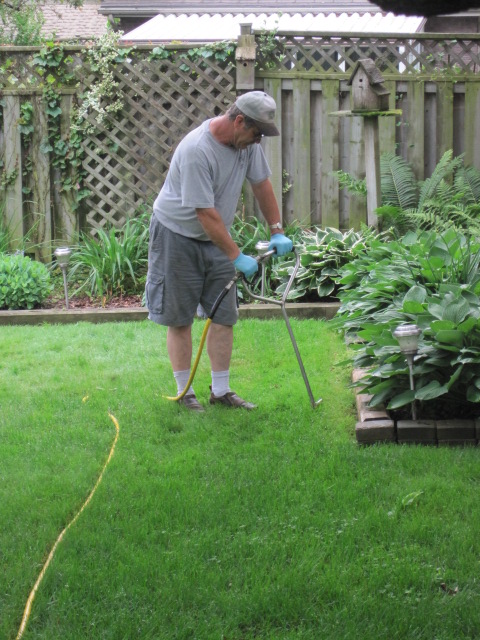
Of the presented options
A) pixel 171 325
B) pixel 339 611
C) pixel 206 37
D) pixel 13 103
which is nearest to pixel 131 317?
pixel 171 325

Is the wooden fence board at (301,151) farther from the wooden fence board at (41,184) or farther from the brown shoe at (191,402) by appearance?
the brown shoe at (191,402)

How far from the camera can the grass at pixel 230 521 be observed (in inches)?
113

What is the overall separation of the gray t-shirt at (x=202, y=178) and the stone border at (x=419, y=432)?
4.78ft

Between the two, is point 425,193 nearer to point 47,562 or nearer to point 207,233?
point 207,233

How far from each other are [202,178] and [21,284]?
3.27 meters

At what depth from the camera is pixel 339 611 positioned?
2.86 meters

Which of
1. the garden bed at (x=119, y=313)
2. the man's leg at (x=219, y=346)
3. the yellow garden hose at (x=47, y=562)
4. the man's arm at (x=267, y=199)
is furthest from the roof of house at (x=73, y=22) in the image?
the yellow garden hose at (x=47, y=562)

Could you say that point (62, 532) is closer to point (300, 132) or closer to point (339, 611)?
point (339, 611)

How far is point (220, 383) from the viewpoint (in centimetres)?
510

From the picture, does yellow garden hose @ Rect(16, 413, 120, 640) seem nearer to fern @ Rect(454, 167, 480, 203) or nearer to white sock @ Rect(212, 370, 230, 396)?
white sock @ Rect(212, 370, 230, 396)

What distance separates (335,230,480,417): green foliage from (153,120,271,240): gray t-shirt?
1.02 m

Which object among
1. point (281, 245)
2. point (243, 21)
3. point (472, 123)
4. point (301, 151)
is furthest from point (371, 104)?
point (243, 21)

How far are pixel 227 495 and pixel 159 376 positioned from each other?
6.49 feet

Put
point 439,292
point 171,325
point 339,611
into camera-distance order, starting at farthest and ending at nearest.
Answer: point 171,325
point 439,292
point 339,611
